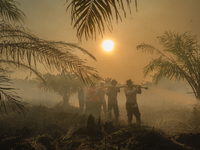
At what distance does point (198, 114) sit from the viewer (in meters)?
4.91

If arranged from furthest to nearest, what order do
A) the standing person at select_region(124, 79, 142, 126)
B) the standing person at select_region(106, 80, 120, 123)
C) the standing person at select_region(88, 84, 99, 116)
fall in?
1. the standing person at select_region(88, 84, 99, 116)
2. the standing person at select_region(106, 80, 120, 123)
3. the standing person at select_region(124, 79, 142, 126)

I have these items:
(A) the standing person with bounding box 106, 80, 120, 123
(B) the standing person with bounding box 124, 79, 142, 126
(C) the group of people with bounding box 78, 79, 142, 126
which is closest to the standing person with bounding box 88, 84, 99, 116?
(C) the group of people with bounding box 78, 79, 142, 126

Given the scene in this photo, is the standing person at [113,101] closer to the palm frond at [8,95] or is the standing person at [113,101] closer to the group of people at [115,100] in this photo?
the group of people at [115,100]

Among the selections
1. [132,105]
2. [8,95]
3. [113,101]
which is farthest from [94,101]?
[8,95]

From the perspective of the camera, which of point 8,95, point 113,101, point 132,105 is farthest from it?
point 113,101

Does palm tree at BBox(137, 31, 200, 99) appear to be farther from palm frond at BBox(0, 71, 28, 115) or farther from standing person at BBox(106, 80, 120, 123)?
palm frond at BBox(0, 71, 28, 115)

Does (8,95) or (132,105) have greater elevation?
(8,95)

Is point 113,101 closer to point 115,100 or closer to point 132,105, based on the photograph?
point 115,100

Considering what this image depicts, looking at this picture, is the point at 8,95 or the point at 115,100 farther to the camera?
the point at 115,100

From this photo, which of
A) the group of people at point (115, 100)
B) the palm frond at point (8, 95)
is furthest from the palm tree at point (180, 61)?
the palm frond at point (8, 95)

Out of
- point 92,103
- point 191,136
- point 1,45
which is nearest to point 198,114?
point 191,136

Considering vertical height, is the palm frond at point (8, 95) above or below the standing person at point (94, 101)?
above

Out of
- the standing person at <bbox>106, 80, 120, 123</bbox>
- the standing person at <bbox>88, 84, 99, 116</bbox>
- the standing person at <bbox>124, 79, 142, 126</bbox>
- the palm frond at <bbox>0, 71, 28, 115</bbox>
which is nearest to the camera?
the palm frond at <bbox>0, 71, 28, 115</bbox>

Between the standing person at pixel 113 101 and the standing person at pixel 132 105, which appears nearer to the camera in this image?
the standing person at pixel 132 105
